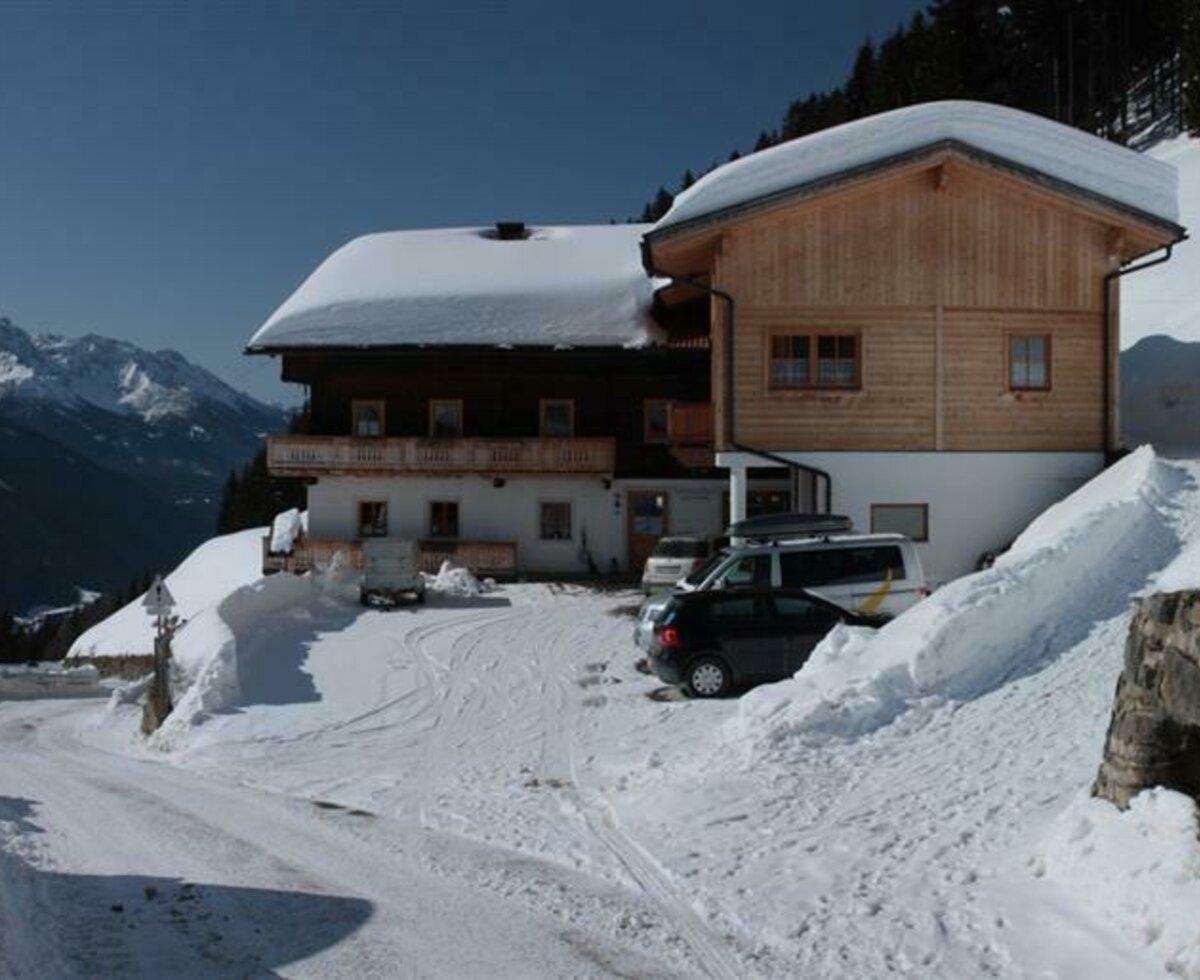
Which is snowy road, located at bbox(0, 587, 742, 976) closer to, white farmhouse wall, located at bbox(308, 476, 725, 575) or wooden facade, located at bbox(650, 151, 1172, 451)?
wooden facade, located at bbox(650, 151, 1172, 451)

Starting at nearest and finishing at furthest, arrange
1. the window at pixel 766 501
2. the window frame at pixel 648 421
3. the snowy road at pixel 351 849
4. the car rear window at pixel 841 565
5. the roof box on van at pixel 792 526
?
1. the snowy road at pixel 351 849
2. the car rear window at pixel 841 565
3. the roof box on van at pixel 792 526
4. the window at pixel 766 501
5. the window frame at pixel 648 421

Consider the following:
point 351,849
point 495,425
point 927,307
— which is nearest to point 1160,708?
point 351,849

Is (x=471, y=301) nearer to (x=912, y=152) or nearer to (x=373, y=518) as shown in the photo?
(x=373, y=518)

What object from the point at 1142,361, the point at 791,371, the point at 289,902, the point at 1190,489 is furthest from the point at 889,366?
the point at 289,902

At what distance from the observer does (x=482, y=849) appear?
1148 cm

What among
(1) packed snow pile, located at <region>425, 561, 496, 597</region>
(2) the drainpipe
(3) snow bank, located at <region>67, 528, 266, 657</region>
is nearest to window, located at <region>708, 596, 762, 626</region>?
(2) the drainpipe

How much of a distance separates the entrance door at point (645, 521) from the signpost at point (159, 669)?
52.9 feet

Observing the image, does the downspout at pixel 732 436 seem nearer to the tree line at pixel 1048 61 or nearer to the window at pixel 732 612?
the window at pixel 732 612

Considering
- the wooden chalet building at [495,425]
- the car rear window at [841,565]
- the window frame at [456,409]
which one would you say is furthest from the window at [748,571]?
the window frame at [456,409]

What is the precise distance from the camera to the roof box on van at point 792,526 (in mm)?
22766

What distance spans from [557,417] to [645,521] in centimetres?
429

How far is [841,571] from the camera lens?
19922 millimetres

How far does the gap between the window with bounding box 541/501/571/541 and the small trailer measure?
853 centimetres

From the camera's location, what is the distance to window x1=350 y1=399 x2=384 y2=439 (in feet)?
131
